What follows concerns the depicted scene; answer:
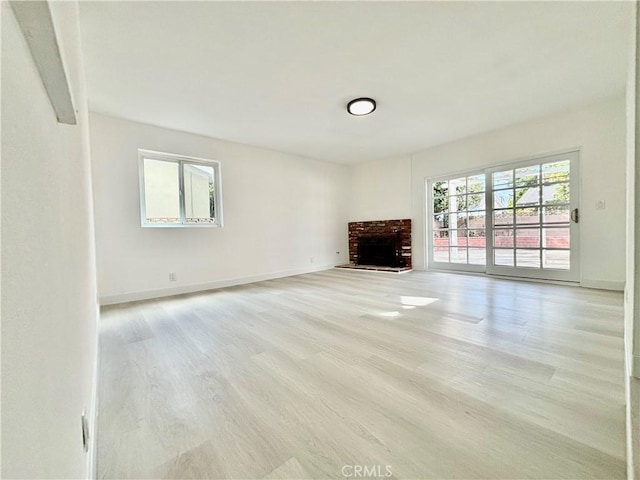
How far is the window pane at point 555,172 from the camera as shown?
382 centimetres

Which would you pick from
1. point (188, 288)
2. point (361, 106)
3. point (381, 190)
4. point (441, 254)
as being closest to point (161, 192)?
point (188, 288)

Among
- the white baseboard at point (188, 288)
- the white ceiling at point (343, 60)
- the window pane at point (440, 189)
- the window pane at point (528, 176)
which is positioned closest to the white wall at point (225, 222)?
the white baseboard at point (188, 288)

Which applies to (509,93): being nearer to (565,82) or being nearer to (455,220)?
(565,82)

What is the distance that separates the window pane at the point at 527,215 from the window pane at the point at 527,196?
3.2 inches

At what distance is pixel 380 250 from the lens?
19.9 feet

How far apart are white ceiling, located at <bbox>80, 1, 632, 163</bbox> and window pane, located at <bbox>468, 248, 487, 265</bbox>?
2217mm

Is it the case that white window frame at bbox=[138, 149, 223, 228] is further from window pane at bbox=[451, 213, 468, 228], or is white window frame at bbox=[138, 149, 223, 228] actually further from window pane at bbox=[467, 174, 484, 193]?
window pane at bbox=[467, 174, 484, 193]

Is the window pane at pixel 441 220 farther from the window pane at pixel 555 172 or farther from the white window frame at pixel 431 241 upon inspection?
the window pane at pixel 555 172

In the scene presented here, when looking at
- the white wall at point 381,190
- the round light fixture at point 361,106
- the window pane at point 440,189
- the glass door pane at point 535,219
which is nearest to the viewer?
the round light fixture at point 361,106

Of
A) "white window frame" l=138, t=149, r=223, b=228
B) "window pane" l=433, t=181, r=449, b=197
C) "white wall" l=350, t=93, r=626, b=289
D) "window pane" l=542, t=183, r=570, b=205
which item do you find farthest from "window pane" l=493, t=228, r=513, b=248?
"white window frame" l=138, t=149, r=223, b=228

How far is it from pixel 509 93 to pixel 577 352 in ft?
9.42

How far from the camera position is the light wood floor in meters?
1.03

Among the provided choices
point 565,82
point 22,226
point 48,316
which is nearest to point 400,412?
point 48,316

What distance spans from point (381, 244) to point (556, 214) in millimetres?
3027
